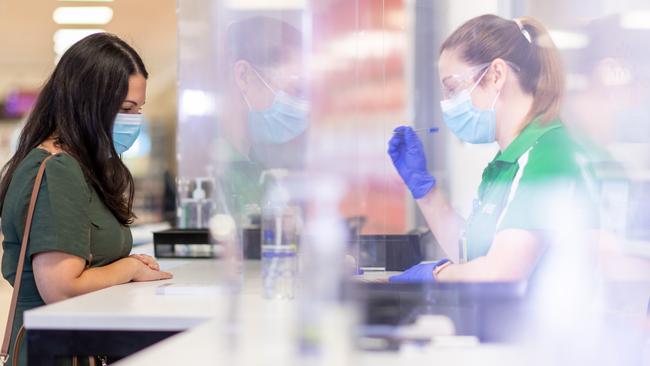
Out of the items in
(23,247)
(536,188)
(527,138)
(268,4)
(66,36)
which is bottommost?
(23,247)

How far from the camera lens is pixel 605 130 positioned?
8.12ft

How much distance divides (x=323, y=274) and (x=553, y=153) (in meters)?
1.27

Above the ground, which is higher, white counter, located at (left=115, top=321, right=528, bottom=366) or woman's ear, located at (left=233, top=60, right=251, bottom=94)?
woman's ear, located at (left=233, top=60, right=251, bottom=94)

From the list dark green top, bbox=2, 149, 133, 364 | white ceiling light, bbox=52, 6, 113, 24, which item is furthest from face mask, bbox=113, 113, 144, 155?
white ceiling light, bbox=52, 6, 113, 24

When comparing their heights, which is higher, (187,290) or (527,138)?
(527,138)

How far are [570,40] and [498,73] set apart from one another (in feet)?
0.69

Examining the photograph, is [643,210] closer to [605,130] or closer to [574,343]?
[605,130]

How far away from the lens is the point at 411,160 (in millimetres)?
2662

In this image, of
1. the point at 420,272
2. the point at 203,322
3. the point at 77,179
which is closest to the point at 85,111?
the point at 77,179

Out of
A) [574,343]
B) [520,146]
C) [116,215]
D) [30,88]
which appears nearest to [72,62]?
[116,215]

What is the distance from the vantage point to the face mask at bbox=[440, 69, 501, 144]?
8.38ft

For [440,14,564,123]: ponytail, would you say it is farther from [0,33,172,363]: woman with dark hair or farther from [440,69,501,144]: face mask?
[0,33,172,363]: woman with dark hair

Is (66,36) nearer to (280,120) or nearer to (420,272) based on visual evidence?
(280,120)

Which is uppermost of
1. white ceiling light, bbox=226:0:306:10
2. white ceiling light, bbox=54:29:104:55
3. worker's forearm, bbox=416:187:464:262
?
white ceiling light, bbox=54:29:104:55
